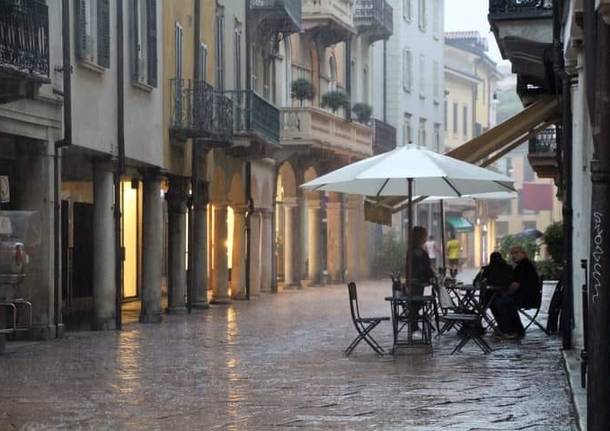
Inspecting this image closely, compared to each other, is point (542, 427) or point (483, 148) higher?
point (483, 148)

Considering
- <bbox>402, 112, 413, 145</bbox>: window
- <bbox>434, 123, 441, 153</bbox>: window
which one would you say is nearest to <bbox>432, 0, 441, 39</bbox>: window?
<bbox>434, 123, 441, 153</bbox>: window

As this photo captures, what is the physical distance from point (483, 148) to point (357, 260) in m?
30.0

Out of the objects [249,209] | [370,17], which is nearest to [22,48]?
[249,209]

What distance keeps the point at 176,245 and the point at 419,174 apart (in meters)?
12.0

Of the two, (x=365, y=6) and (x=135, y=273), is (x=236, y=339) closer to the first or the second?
(x=135, y=273)

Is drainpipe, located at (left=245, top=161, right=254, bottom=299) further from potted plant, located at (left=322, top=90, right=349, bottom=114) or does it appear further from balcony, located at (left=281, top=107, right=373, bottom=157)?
potted plant, located at (left=322, top=90, right=349, bottom=114)

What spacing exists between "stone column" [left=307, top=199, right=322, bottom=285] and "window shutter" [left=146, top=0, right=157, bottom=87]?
20849 millimetres

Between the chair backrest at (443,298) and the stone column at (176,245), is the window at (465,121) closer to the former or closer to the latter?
the stone column at (176,245)

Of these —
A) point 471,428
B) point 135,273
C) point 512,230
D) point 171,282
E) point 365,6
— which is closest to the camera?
point 471,428

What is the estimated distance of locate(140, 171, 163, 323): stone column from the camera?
85.3 ft

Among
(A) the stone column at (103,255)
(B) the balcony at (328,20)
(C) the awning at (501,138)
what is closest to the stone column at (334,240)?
(B) the balcony at (328,20)

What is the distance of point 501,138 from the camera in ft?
69.4

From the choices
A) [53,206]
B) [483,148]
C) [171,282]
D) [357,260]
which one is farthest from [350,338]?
[357,260]

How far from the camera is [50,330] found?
20766 millimetres
